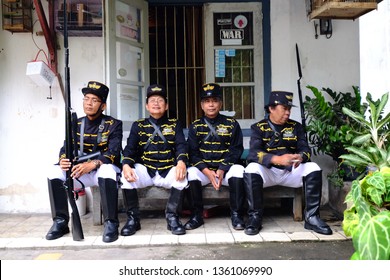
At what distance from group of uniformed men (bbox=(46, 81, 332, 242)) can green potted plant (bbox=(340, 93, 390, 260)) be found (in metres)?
0.87

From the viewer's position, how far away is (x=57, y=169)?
156 inches

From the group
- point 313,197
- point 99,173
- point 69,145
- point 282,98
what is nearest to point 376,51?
point 282,98

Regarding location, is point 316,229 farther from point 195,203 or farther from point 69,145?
point 69,145

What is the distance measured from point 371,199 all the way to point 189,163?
2427mm

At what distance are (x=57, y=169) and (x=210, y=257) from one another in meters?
1.79

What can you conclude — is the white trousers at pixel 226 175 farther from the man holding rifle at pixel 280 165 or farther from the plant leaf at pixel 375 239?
the plant leaf at pixel 375 239

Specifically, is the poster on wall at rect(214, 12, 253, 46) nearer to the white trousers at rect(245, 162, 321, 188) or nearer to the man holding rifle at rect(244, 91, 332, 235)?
the man holding rifle at rect(244, 91, 332, 235)

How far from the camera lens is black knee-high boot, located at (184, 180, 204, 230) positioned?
4.14 metres

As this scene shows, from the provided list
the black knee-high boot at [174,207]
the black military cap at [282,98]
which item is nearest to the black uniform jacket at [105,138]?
the black knee-high boot at [174,207]

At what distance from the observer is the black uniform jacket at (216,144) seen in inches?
169

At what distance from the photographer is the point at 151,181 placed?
421 cm

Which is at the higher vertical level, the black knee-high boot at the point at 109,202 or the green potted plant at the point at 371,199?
the green potted plant at the point at 371,199

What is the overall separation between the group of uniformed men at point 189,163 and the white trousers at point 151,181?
0.4 inches

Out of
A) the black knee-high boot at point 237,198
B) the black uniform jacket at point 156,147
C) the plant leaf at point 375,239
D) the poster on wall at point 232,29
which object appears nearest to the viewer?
the plant leaf at point 375,239
